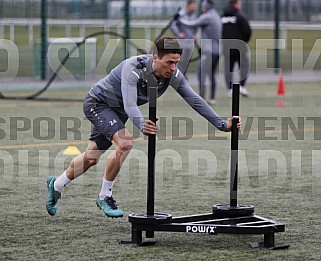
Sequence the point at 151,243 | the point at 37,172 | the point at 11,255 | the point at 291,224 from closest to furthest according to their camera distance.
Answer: the point at 11,255 < the point at 151,243 < the point at 291,224 < the point at 37,172

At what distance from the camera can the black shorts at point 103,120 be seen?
24.4 feet

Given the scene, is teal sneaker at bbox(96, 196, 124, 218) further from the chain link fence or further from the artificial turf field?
the chain link fence

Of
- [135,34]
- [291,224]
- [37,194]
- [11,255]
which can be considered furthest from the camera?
[135,34]

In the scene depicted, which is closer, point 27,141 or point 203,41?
point 27,141

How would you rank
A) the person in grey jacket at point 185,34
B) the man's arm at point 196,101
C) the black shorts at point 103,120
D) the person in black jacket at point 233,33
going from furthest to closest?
the person in black jacket at point 233,33, the person in grey jacket at point 185,34, the black shorts at point 103,120, the man's arm at point 196,101

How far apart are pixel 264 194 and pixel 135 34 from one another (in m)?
16.5

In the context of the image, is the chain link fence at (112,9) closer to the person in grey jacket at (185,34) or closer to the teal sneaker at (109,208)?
the person in grey jacket at (185,34)

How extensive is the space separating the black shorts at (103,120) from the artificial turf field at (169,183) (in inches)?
25.8

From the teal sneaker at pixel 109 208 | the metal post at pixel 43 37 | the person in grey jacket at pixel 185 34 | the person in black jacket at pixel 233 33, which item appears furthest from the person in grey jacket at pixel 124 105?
the metal post at pixel 43 37

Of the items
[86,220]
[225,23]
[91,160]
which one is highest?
[225,23]

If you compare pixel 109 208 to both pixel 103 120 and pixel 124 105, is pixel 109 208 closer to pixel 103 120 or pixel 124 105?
pixel 103 120

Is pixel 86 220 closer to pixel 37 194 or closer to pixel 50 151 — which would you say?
pixel 37 194

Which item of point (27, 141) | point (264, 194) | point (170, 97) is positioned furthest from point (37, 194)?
point (170, 97)

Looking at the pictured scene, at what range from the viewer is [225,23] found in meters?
19.6
